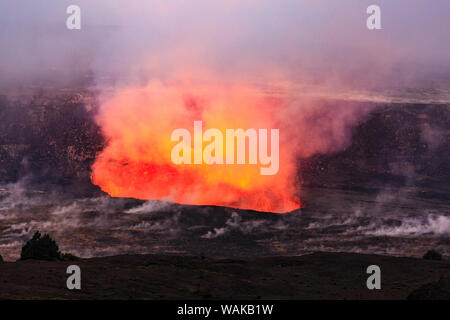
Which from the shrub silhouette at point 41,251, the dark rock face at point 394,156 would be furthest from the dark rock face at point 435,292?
the dark rock face at point 394,156

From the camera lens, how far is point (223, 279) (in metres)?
64.8

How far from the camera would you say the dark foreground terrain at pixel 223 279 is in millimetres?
55781

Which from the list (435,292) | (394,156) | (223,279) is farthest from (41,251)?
(394,156)

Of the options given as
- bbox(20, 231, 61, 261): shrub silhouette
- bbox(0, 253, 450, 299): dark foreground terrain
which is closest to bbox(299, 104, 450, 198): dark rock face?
bbox(0, 253, 450, 299): dark foreground terrain

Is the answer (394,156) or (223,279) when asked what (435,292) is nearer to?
(223,279)

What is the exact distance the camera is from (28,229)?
11612 centimetres

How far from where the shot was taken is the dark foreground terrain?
2196 inches

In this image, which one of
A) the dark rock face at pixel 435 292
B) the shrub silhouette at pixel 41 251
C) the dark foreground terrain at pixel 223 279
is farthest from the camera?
the shrub silhouette at pixel 41 251

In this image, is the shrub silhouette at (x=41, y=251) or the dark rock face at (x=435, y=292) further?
the shrub silhouette at (x=41, y=251)

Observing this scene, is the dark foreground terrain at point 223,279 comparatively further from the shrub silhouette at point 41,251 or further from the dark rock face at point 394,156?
the dark rock face at point 394,156
